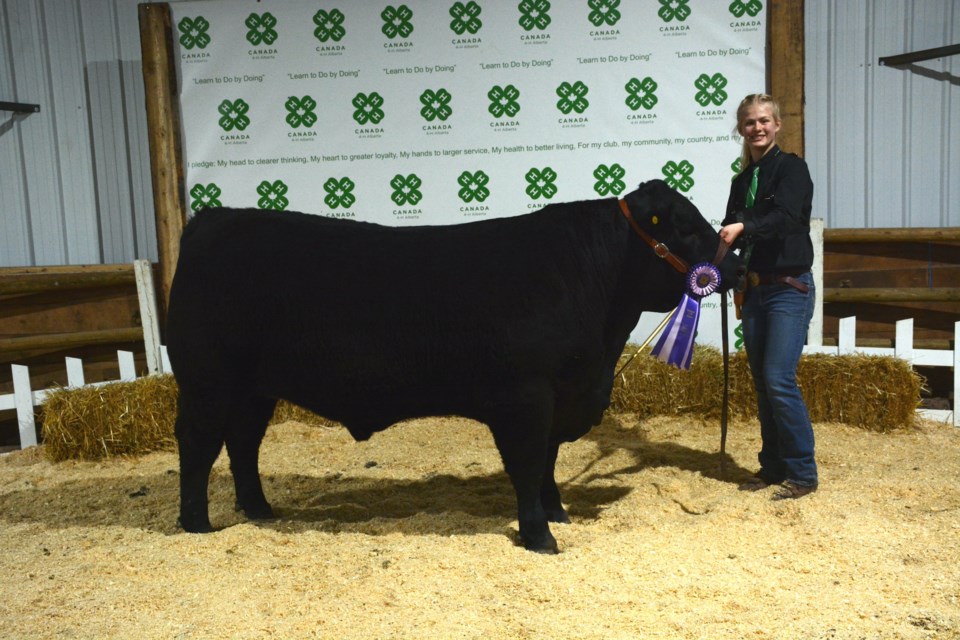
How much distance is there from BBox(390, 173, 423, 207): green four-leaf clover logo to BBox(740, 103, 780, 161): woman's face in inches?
100

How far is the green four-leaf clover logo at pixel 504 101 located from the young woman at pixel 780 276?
6.99 ft

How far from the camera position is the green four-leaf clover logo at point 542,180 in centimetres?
579

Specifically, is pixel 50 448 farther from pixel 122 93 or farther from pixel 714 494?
pixel 714 494

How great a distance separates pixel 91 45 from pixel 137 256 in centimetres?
164

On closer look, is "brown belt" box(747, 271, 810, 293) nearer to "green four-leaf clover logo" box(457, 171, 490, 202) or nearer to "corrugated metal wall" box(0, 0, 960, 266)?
"green four-leaf clover logo" box(457, 171, 490, 202)

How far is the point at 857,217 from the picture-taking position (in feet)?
20.6

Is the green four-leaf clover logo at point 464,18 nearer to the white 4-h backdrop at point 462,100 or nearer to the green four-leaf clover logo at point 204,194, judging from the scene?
the white 4-h backdrop at point 462,100

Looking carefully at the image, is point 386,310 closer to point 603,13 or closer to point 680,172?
point 680,172

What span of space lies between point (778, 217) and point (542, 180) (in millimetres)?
2358

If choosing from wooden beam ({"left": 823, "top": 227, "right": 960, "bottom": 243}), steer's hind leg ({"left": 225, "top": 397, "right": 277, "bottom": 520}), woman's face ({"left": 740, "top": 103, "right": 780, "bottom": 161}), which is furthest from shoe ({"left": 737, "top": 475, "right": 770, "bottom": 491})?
wooden beam ({"left": 823, "top": 227, "right": 960, "bottom": 243})

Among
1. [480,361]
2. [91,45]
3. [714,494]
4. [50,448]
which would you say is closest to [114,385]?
[50,448]

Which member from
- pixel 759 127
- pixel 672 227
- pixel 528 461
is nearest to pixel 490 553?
pixel 528 461

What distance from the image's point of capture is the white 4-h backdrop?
223 inches

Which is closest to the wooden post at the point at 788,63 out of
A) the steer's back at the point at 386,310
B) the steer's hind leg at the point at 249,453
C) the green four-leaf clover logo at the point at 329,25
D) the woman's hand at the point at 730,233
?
the woman's hand at the point at 730,233
